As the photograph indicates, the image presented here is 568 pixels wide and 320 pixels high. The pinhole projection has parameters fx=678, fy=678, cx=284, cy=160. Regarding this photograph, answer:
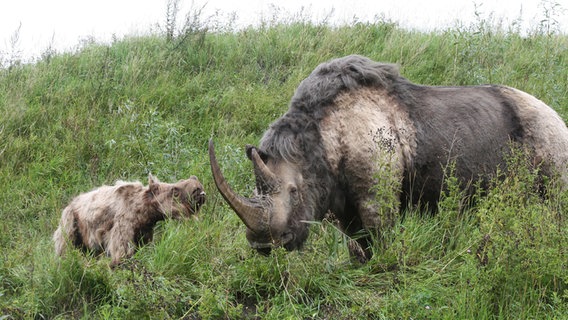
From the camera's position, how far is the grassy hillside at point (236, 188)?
5047mm

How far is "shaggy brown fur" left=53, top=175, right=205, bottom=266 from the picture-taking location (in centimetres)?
692

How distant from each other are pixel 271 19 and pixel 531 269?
9.43m

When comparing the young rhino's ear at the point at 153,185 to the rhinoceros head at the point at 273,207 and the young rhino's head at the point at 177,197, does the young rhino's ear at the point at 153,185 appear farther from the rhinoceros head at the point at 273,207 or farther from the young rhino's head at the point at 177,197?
the rhinoceros head at the point at 273,207

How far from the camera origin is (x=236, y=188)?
8.27m

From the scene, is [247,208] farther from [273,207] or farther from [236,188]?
[236,188]

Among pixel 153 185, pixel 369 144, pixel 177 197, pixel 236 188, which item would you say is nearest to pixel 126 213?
pixel 153 185

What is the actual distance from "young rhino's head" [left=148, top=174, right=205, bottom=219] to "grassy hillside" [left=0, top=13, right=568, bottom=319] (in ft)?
0.66

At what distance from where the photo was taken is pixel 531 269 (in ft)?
16.1

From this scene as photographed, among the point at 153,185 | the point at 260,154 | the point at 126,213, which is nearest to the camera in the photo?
the point at 260,154

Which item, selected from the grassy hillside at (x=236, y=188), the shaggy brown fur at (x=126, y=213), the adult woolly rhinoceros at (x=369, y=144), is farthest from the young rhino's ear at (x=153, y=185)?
the adult woolly rhinoceros at (x=369, y=144)

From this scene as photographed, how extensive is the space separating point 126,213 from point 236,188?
5.50ft

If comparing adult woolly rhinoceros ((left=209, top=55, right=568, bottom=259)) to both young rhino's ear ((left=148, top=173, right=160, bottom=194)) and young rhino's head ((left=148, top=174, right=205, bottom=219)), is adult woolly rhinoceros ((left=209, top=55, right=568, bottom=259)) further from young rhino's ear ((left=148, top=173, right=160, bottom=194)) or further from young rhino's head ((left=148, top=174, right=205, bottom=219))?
young rhino's ear ((left=148, top=173, right=160, bottom=194))

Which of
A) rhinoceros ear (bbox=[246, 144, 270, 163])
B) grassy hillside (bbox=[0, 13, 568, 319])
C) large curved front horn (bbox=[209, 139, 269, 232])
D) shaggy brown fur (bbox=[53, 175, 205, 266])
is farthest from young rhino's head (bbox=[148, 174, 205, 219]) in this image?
large curved front horn (bbox=[209, 139, 269, 232])

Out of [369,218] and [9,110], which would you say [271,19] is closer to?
[9,110]
